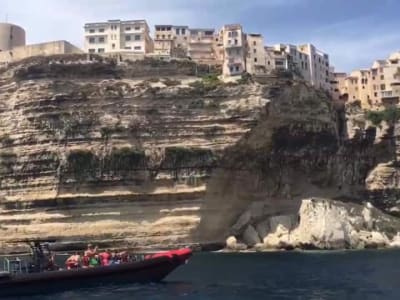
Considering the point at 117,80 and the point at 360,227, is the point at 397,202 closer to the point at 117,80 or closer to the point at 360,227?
the point at 360,227

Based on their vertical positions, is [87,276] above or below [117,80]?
below

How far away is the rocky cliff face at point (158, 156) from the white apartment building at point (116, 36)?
470 inches

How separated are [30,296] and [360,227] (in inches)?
1290

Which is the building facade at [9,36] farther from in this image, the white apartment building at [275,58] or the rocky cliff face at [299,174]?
the rocky cliff face at [299,174]

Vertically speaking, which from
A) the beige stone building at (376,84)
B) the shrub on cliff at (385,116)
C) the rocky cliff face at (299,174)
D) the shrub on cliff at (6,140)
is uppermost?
the beige stone building at (376,84)

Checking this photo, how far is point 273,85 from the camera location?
54.0 metres

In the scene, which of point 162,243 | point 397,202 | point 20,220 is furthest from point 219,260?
point 397,202

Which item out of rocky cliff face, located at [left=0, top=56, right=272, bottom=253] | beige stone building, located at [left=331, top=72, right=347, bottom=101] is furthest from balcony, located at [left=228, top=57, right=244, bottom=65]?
beige stone building, located at [left=331, top=72, right=347, bottom=101]

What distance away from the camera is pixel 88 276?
88.4 ft

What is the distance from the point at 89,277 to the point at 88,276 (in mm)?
89

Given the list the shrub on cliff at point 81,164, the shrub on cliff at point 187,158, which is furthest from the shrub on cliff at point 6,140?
the shrub on cliff at point 187,158

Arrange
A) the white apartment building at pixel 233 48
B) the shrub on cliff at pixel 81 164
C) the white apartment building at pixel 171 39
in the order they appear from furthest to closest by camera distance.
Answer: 1. the white apartment building at pixel 171 39
2. the white apartment building at pixel 233 48
3. the shrub on cliff at pixel 81 164

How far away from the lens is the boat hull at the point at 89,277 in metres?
25.9

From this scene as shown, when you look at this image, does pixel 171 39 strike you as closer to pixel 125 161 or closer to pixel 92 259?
pixel 125 161
